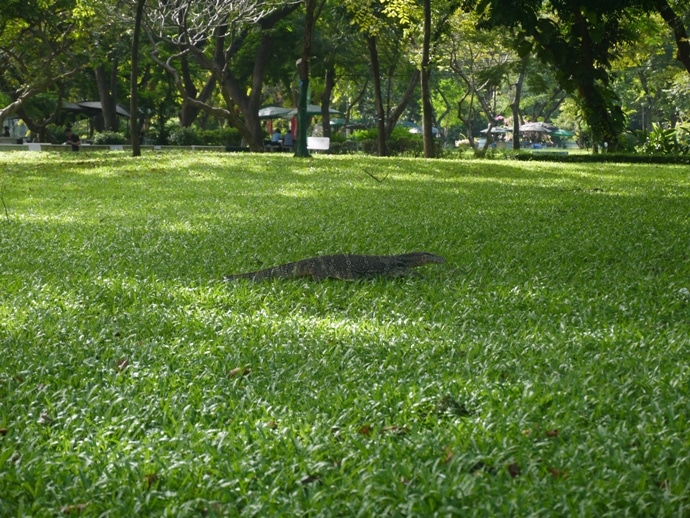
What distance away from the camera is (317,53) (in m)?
33.2

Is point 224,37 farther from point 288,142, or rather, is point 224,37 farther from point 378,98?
point 288,142

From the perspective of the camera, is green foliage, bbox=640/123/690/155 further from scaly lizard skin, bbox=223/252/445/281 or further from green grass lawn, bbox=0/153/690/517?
scaly lizard skin, bbox=223/252/445/281

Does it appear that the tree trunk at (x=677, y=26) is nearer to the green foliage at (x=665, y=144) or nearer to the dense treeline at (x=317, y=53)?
the dense treeline at (x=317, y=53)

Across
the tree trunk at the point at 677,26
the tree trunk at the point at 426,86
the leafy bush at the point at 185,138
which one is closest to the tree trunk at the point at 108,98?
the leafy bush at the point at 185,138

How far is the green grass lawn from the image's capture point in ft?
8.86

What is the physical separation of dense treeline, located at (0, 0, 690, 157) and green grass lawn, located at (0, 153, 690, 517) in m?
5.27

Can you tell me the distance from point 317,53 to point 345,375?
3046 cm

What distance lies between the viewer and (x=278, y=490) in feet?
8.81

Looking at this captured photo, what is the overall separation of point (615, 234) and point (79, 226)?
522 centimetres

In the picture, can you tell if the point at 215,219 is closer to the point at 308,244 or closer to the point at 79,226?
the point at 79,226

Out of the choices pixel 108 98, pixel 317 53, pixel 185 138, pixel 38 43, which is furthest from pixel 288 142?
pixel 38 43

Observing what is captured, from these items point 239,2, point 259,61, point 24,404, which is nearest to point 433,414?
point 24,404

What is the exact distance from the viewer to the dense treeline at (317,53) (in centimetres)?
1377

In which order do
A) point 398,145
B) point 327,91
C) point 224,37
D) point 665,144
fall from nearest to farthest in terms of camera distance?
point 665,144 < point 224,37 < point 398,145 < point 327,91
